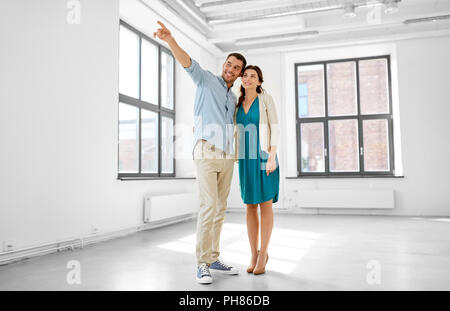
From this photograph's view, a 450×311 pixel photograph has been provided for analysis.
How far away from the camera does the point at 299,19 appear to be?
5.62 metres

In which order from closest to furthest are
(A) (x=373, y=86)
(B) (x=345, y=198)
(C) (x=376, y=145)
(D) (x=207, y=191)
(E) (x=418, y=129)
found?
(D) (x=207, y=191) < (E) (x=418, y=129) < (B) (x=345, y=198) < (C) (x=376, y=145) < (A) (x=373, y=86)

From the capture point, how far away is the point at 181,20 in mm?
5156

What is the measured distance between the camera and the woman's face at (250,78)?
2.43 metres

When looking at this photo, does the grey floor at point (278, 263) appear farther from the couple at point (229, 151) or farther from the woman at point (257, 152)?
the woman at point (257, 152)

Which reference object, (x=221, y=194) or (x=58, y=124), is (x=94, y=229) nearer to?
(x=58, y=124)

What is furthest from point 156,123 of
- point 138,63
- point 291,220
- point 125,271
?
point 125,271

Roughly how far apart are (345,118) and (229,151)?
4.94 meters

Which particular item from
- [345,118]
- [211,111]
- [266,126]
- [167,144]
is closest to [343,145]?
[345,118]

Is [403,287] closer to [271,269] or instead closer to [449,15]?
[271,269]

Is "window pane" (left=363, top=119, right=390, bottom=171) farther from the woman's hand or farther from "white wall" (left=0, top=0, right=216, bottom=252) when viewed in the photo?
the woman's hand

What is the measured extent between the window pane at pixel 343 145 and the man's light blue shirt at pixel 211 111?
15.8 ft

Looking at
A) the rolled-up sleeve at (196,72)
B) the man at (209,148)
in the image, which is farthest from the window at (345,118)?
the rolled-up sleeve at (196,72)

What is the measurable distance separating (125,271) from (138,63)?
3241 millimetres

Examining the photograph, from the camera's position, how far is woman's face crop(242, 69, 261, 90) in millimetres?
2434
